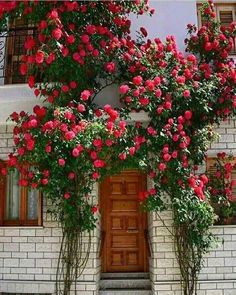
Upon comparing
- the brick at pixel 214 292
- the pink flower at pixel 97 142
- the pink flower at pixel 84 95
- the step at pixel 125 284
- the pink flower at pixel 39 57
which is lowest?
the brick at pixel 214 292

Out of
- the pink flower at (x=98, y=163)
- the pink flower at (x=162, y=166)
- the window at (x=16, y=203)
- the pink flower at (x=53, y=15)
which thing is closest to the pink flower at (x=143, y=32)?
the pink flower at (x=53, y=15)

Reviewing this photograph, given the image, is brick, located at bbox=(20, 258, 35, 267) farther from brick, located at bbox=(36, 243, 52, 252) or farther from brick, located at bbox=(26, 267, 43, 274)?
brick, located at bbox=(36, 243, 52, 252)

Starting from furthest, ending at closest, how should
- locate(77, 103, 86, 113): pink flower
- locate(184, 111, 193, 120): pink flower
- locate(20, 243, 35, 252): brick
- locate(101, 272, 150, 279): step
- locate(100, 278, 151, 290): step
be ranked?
locate(101, 272, 150, 279): step < locate(100, 278, 151, 290): step < locate(20, 243, 35, 252): brick < locate(184, 111, 193, 120): pink flower < locate(77, 103, 86, 113): pink flower

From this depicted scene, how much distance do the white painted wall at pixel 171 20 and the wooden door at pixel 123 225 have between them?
298cm

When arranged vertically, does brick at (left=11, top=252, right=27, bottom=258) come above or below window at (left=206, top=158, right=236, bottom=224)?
below

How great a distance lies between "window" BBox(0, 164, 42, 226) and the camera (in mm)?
8406

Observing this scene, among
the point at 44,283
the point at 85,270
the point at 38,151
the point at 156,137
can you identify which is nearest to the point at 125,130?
the point at 156,137

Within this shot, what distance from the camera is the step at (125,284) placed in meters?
8.49

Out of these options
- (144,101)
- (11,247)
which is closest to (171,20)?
(144,101)

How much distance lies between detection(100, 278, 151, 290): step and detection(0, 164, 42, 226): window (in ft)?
6.13

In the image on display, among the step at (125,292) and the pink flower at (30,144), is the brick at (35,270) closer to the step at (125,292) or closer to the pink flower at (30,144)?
the step at (125,292)

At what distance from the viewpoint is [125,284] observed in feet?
27.9

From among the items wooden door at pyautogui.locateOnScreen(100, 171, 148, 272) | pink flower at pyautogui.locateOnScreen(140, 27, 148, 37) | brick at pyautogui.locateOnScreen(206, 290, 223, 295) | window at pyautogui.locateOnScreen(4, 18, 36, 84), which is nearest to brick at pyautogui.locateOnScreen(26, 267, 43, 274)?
wooden door at pyautogui.locateOnScreen(100, 171, 148, 272)

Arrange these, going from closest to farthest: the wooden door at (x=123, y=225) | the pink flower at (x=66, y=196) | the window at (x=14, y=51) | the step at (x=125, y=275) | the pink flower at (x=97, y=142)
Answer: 1. the pink flower at (x=97, y=142)
2. the pink flower at (x=66, y=196)
3. the step at (x=125, y=275)
4. the window at (x=14, y=51)
5. the wooden door at (x=123, y=225)
